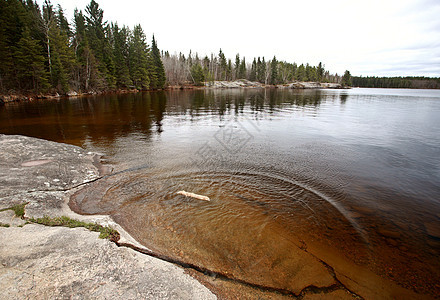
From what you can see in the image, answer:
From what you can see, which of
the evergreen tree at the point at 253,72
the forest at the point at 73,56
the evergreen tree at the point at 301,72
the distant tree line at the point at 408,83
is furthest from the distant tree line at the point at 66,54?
the distant tree line at the point at 408,83

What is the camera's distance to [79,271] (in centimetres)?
333

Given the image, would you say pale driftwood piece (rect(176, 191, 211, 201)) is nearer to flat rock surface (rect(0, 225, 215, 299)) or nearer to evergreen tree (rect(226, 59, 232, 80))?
flat rock surface (rect(0, 225, 215, 299))

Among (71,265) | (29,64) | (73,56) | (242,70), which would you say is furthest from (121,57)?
(242,70)

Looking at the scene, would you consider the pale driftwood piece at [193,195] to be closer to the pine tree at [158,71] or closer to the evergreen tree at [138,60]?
the evergreen tree at [138,60]

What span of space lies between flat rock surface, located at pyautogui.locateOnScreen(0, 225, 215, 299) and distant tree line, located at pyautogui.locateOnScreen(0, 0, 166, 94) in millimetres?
44286

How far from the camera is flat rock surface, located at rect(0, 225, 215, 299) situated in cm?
295

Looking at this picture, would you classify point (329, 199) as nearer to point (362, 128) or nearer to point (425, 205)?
point (425, 205)

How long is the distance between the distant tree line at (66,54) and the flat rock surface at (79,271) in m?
44.3

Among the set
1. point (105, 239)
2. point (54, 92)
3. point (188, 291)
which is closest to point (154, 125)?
point (105, 239)

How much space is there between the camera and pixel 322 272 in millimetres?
4188

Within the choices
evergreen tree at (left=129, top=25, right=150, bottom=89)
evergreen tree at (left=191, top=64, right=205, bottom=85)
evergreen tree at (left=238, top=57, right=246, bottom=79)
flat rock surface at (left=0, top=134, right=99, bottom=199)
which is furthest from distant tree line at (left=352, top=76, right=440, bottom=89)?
flat rock surface at (left=0, top=134, right=99, bottom=199)

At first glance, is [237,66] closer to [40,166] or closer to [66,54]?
[66,54]

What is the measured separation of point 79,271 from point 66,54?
5591cm

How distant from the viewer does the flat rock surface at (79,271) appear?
9.68 feet
